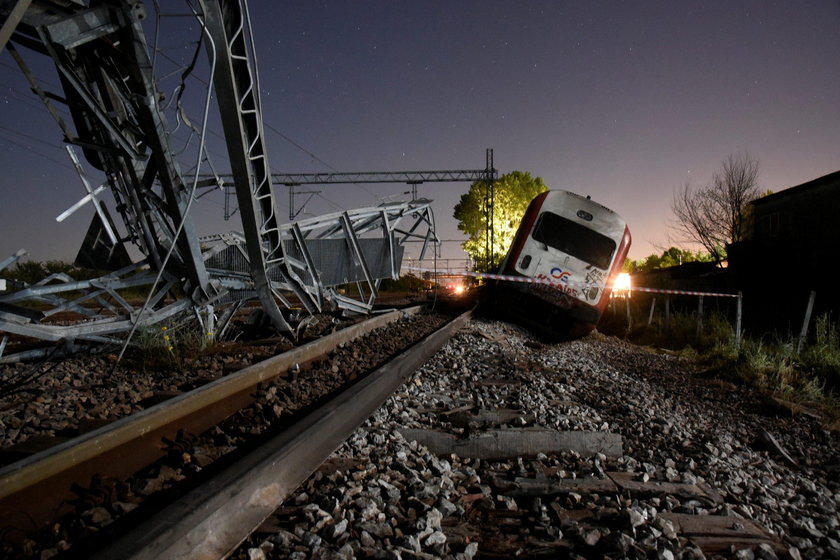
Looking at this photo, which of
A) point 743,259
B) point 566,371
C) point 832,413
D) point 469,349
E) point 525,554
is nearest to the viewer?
point 525,554

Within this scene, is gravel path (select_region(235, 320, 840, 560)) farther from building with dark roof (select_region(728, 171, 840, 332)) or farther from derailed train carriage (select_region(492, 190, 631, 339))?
building with dark roof (select_region(728, 171, 840, 332))

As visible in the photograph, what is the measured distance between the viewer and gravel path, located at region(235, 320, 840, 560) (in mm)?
1853

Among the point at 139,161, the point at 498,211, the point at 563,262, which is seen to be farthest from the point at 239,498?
the point at 498,211

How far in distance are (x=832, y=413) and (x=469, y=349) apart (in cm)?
468

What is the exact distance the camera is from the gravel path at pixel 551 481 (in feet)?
6.08

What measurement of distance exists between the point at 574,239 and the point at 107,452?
413 inches

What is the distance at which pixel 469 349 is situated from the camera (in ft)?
22.2

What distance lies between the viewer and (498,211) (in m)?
46.9

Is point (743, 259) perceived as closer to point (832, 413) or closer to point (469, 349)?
point (832, 413)

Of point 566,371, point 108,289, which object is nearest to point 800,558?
point 566,371

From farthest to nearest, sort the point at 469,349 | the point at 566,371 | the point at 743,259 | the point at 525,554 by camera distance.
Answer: the point at 743,259 → the point at 469,349 → the point at 566,371 → the point at 525,554

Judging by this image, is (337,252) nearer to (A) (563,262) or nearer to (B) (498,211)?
(A) (563,262)

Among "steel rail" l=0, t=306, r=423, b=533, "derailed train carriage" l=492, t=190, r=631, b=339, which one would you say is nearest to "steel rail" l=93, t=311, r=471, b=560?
"steel rail" l=0, t=306, r=423, b=533

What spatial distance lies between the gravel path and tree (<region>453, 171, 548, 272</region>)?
132 feet
